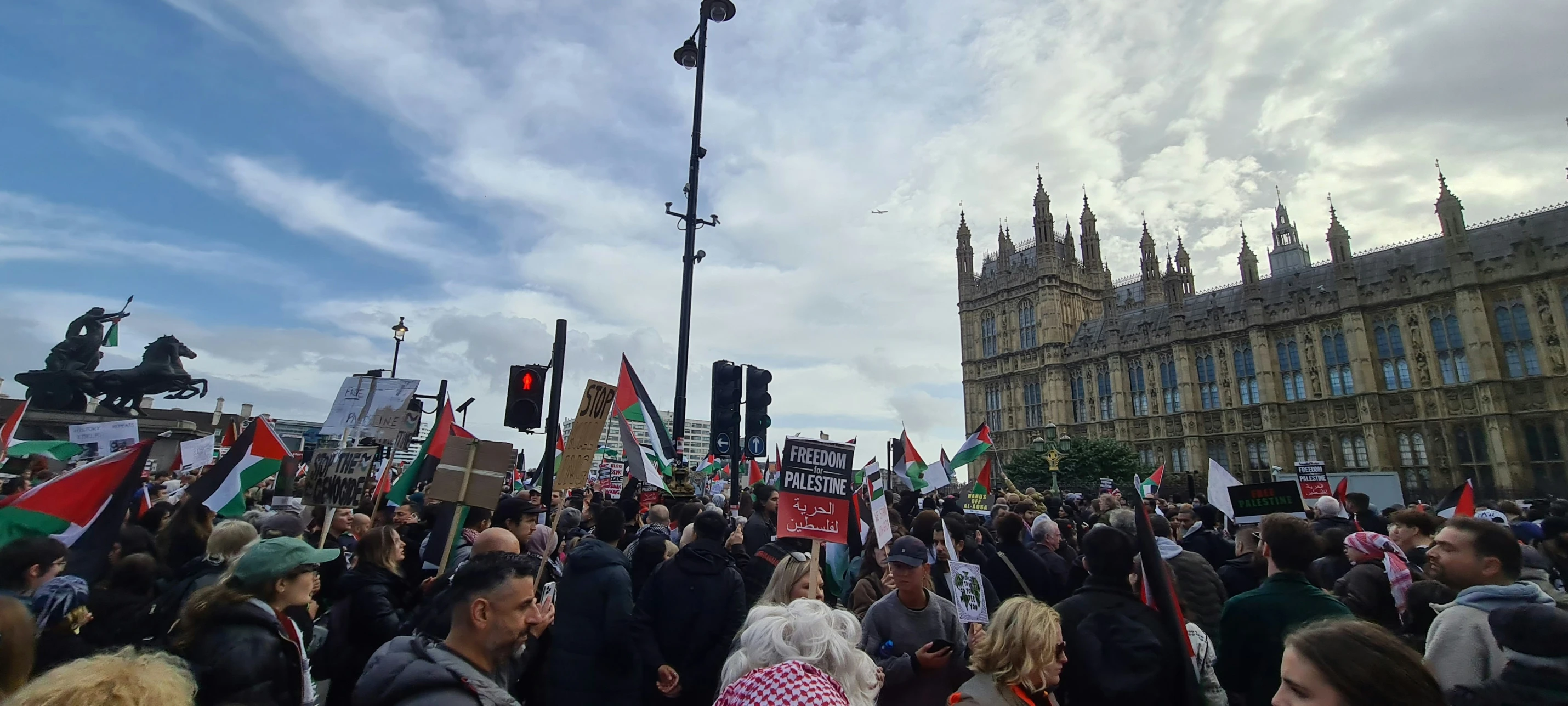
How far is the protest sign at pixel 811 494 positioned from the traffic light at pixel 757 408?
6.14 m

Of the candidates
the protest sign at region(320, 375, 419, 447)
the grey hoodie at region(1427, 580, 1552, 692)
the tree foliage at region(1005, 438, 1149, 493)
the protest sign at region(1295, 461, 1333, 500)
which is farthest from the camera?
the tree foliage at region(1005, 438, 1149, 493)

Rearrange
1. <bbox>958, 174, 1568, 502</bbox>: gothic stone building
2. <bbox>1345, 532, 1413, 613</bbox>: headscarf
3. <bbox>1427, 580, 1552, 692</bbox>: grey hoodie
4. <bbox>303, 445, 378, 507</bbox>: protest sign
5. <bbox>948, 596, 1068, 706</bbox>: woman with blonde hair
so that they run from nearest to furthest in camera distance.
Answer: <bbox>948, 596, 1068, 706</bbox>: woman with blonde hair, <bbox>1427, 580, 1552, 692</bbox>: grey hoodie, <bbox>1345, 532, 1413, 613</bbox>: headscarf, <bbox>303, 445, 378, 507</bbox>: protest sign, <bbox>958, 174, 1568, 502</bbox>: gothic stone building

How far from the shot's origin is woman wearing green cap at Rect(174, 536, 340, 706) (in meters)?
2.70

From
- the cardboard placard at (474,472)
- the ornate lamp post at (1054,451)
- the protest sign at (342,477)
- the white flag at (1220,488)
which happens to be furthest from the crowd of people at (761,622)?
the ornate lamp post at (1054,451)

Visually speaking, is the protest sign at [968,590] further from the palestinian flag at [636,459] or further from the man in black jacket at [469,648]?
the palestinian flag at [636,459]

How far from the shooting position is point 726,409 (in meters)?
11.0

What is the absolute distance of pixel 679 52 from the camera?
11820 mm

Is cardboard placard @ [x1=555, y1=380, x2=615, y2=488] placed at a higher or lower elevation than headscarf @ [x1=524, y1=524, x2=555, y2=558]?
higher

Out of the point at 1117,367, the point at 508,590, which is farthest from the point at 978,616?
the point at 1117,367

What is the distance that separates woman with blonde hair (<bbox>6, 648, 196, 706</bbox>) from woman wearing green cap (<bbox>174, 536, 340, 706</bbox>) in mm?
1219

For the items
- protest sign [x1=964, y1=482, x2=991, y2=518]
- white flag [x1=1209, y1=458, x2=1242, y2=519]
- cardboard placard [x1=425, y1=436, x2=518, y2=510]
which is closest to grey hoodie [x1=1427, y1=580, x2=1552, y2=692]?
white flag [x1=1209, y1=458, x2=1242, y2=519]

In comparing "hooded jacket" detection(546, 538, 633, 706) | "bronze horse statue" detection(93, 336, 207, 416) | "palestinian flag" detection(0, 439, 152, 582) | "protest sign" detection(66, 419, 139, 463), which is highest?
"bronze horse statue" detection(93, 336, 207, 416)

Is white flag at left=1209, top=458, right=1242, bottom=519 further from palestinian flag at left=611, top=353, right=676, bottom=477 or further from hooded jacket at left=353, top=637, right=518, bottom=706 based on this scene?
hooded jacket at left=353, top=637, right=518, bottom=706

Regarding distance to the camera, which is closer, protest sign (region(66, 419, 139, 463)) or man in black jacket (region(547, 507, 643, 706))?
man in black jacket (region(547, 507, 643, 706))
